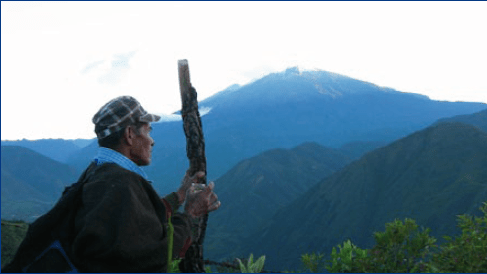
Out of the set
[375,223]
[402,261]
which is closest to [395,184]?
[375,223]

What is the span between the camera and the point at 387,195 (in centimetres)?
11931

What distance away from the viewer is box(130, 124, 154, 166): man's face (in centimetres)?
231

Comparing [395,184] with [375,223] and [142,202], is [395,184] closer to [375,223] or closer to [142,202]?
[375,223]

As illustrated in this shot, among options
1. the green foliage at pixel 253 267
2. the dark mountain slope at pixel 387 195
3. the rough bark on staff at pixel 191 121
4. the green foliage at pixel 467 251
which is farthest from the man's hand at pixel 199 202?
the dark mountain slope at pixel 387 195

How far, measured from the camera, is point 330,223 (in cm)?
12650

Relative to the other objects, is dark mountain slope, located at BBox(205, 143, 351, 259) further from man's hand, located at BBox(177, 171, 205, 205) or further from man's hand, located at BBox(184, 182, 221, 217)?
man's hand, located at BBox(184, 182, 221, 217)

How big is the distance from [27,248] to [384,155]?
13445 cm

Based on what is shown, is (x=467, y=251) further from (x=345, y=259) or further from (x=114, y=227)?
(x=114, y=227)

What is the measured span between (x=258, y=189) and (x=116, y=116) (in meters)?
174

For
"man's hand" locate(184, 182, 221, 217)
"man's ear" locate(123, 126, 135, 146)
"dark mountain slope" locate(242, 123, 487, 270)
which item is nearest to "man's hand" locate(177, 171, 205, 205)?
"man's hand" locate(184, 182, 221, 217)

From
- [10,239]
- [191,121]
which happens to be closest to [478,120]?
[10,239]

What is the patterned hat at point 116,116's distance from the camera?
2.22 meters

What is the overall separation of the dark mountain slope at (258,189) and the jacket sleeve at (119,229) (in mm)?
133420

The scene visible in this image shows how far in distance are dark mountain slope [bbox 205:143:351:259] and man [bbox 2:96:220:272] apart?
13322 cm
